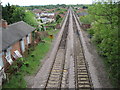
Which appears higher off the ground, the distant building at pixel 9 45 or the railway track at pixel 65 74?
the distant building at pixel 9 45

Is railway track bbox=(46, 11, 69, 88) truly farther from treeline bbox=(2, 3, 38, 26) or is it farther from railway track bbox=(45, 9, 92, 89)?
treeline bbox=(2, 3, 38, 26)

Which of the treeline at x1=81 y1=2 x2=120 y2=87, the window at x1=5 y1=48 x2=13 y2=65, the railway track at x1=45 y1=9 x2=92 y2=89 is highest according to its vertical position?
the treeline at x1=81 y1=2 x2=120 y2=87

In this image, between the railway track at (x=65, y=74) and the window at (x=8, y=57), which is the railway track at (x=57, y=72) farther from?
the window at (x=8, y=57)

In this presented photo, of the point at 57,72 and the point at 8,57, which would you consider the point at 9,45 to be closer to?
the point at 8,57

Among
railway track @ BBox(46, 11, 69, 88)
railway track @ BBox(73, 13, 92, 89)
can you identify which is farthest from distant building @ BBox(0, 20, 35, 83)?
railway track @ BBox(73, 13, 92, 89)

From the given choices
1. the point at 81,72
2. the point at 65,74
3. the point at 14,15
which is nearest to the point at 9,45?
the point at 65,74

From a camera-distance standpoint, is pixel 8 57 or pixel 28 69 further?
pixel 8 57

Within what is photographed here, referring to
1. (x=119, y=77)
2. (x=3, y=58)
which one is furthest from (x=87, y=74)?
(x=3, y=58)

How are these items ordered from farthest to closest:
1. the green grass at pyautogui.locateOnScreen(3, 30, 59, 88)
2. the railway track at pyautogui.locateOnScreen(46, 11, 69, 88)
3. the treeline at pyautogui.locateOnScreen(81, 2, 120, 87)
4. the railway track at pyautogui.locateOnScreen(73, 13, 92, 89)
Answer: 1. the green grass at pyautogui.locateOnScreen(3, 30, 59, 88)
2. the railway track at pyautogui.locateOnScreen(46, 11, 69, 88)
3. the railway track at pyautogui.locateOnScreen(73, 13, 92, 89)
4. the treeline at pyautogui.locateOnScreen(81, 2, 120, 87)

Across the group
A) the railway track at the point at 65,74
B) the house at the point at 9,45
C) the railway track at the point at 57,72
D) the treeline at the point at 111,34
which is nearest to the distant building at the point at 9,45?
the house at the point at 9,45

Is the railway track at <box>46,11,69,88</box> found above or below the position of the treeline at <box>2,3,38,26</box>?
below

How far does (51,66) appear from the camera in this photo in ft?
56.7

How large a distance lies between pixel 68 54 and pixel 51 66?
484 cm

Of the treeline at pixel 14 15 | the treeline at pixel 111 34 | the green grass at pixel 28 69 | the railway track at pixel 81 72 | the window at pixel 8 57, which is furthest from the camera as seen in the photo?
the treeline at pixel 14 15
